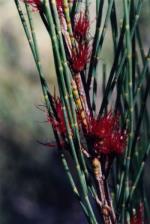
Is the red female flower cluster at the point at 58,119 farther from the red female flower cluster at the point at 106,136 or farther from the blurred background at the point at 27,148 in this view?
the blurred background at the point at 27,148

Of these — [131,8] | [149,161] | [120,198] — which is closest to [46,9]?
[131,8]

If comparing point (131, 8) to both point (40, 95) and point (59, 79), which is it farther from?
point (40, 95)

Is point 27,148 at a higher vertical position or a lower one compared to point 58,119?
higher

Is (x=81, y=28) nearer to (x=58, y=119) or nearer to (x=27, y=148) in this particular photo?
(x=58, y=119)

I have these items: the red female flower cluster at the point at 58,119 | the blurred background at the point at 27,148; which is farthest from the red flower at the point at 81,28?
the blurred background at the point at 27,148

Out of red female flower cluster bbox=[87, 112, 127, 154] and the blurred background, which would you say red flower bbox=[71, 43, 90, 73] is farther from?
the blurred background

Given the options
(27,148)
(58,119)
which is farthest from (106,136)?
(27,148)
